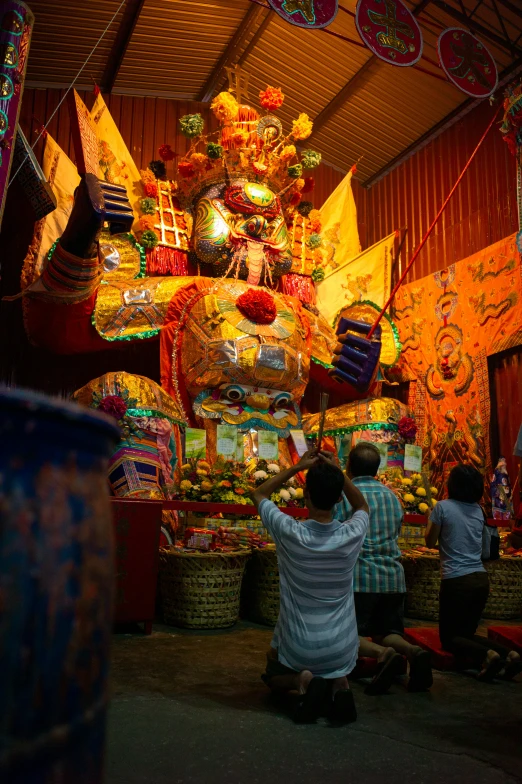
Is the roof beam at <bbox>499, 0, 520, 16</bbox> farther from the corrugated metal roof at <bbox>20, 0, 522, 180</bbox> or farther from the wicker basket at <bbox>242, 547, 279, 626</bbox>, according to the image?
the wicker basket at <bbox>242, 547, 279, 626</bbox>

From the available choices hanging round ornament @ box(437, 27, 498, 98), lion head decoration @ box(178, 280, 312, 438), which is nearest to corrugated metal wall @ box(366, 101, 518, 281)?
hanging round ornament @ box(437, 27, 498, 98)

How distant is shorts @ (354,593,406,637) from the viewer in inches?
97.9

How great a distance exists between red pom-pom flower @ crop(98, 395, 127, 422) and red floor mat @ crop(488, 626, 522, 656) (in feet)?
7.99

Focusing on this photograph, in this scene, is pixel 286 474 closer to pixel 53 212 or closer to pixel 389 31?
pixel 389 31

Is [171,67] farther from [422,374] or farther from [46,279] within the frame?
[422,374]

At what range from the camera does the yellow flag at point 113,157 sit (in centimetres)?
546

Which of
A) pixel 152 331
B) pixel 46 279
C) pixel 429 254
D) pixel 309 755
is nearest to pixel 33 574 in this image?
pixel 309 755

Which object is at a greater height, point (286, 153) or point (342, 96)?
point (342, 96)

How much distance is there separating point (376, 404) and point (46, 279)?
2.62 metres

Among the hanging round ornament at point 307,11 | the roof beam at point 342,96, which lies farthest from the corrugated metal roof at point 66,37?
the roof beam at point 342,96

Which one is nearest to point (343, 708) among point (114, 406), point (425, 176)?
point (114, 406)

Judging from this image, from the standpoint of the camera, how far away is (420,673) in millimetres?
2225

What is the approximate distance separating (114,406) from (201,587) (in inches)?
57.4

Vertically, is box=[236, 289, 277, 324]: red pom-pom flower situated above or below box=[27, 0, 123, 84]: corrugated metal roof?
below
